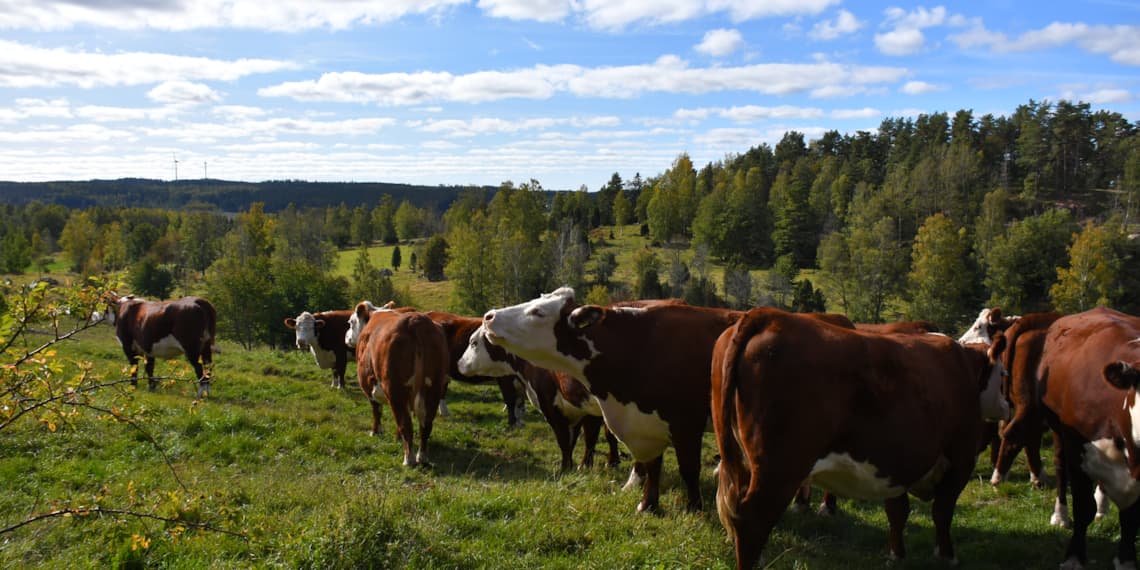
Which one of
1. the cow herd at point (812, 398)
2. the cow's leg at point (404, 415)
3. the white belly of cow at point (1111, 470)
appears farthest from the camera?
the cow's leg at point (404, 415)

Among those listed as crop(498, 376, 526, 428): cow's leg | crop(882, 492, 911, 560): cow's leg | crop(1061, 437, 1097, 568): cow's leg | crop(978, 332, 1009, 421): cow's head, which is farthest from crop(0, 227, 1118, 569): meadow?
crop(978, 332, 1009, 421): cow's head

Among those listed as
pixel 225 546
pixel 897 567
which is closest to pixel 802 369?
pixel 897 567

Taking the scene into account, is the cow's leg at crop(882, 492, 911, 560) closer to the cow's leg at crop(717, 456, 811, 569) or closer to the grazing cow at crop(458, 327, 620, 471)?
the cow's leg at crop(717, 456, 811, 569)

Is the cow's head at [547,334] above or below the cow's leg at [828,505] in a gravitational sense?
above

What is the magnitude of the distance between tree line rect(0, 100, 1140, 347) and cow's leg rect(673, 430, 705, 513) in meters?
47.1

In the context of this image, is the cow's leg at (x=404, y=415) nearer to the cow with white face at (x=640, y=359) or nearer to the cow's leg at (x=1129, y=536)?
the cow with white face at (x=640, y=359)

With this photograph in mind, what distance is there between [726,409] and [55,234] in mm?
167295

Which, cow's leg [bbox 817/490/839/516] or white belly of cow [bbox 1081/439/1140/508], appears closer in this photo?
white belly of cow [bbox 1081/439/1140/508]

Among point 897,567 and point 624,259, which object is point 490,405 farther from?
point 624,259

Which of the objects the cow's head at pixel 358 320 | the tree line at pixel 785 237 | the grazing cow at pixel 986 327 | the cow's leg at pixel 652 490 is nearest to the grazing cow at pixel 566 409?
the cow's leg at pixel 652 490

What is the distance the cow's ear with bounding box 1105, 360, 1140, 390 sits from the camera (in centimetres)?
559

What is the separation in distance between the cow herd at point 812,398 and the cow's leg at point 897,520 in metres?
0.02

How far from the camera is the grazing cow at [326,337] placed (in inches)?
709

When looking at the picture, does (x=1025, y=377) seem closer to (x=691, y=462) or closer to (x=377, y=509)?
(x=691, y=462)
